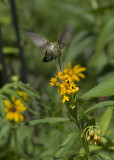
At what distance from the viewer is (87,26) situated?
491cm

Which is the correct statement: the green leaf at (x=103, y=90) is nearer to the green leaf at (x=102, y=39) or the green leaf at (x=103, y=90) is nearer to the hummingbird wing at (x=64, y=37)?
the hummingbird wing at (x=64, y=37)

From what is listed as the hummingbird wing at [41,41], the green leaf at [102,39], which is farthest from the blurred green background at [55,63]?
the hummingbird wing at [41,41]

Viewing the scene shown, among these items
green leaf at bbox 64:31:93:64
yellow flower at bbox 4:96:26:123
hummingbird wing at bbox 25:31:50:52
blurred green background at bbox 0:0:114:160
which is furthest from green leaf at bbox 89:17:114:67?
hummingbird wing at bbox 25:31:50:52

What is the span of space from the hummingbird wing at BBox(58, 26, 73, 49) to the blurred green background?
31cm

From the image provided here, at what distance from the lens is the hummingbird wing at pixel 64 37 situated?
146 centimetres

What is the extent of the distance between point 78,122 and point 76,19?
158 inches

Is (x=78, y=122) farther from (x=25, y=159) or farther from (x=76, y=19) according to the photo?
(x=76, y=19)

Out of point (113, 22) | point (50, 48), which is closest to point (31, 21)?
point (113, 22)

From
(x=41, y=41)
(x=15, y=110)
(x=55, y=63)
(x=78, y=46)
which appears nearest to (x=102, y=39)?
(x=78, y=46)

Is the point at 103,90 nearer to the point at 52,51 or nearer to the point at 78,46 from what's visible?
the point at 52,51

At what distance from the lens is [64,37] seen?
1.47m

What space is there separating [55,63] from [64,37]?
9.37 feet

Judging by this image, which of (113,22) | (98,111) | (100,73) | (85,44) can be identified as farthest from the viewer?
(100,73)

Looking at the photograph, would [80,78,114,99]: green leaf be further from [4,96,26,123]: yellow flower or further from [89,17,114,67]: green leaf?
[89,17,114,67]: green leaf
